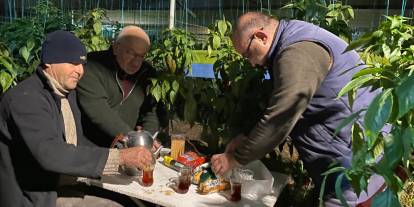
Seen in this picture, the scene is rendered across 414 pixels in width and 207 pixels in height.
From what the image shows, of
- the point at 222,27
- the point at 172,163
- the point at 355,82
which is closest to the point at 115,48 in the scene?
the point at 222,27

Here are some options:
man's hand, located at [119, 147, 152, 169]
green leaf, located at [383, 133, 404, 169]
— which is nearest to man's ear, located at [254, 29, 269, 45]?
→ man's hand, located at [119, 147, 152, 169]

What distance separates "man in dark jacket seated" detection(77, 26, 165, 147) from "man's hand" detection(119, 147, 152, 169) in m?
0.58

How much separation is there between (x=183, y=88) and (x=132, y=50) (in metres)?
0.52

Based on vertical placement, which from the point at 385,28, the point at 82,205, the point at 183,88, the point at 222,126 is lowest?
the point at 82,205

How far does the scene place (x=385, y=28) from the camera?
152 cm

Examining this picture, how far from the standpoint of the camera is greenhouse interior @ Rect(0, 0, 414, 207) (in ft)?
4.45

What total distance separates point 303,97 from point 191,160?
82 centimetres

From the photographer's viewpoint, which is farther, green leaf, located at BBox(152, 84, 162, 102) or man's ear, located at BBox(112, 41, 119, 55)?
green leaf, located at BBox(152, 84, 162, 102)

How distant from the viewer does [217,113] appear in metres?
3.11

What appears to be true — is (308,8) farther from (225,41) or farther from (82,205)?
(82,205)

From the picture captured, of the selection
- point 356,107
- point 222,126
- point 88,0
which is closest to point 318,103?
point 356,107

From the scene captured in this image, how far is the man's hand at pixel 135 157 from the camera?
2104 millimetres

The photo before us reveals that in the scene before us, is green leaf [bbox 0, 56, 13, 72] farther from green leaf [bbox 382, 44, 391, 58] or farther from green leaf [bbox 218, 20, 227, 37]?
green leaf [bbox 382, 44, 391, 58]

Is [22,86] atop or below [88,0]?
below
